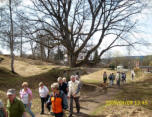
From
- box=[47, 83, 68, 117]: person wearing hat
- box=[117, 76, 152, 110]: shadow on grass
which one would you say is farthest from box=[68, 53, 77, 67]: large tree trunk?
box=[47, 83, 68, 117]: person wearing hat

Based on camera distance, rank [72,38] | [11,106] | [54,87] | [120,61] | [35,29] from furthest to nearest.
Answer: [120,61]
[72,38]
[35,29]
[54,87]
[11,106]

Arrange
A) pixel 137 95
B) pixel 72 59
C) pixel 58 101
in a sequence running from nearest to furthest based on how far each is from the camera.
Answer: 1. pixel 58 101
2. pixel 137 95
3. pixel 72 59

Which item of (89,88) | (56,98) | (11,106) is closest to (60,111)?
(56,98)

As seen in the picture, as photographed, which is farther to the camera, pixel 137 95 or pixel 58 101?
pixel 137 95

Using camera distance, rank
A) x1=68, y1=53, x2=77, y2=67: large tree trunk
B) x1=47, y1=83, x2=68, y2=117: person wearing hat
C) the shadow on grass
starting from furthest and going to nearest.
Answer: x1=68, y1=53, x2=77, y2=67: large tree trunk
the shadow on grass
x1=47, y1=83, x2=68, y2=117: person wearing hat

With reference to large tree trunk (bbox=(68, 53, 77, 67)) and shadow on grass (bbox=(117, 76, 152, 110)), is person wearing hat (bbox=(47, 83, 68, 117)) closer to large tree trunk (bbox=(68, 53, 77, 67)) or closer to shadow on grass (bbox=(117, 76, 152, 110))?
shadow on grass (bbox=(117, 76, 152, 110))

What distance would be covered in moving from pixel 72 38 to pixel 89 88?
5276 millimetres

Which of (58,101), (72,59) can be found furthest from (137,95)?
(58,101)

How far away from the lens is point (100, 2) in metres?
14.1

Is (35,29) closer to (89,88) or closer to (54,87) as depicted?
(89,88)

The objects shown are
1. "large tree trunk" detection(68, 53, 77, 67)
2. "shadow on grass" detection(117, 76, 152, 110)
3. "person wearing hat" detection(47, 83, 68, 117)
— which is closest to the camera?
"person wearing hat" detection(47, 83, 68, 117)

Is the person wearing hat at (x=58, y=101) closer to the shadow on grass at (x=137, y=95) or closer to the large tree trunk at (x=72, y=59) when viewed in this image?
the shadow on grass at (x=137, y=95)

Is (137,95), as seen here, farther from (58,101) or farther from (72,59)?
(58,101)

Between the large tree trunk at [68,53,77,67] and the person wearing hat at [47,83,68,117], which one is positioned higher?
the large tree trunk at [68,53,77,67]
